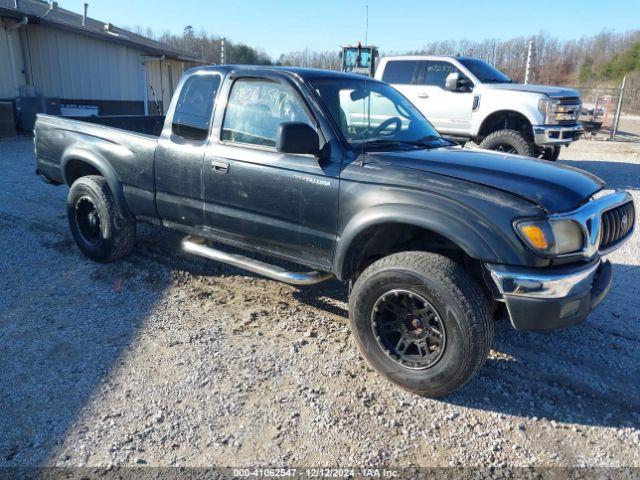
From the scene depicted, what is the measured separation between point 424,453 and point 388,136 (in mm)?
2254

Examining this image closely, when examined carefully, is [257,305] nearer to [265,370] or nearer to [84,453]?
[265,370]

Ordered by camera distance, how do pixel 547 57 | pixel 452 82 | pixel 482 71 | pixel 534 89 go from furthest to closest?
pixel 547 57 < pixel 482 71 < pixel 452 82 < pixel 534 89

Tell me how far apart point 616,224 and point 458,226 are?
1169 mm

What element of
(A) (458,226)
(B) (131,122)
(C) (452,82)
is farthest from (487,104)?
(A) (458,226)

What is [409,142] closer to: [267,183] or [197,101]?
[267,183]

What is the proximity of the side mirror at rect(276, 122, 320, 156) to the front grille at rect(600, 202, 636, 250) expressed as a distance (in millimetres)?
1860

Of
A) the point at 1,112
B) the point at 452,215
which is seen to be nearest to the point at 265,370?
the point at 452,215

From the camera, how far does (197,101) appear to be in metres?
4.18

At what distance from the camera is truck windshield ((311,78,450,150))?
3.62 meters

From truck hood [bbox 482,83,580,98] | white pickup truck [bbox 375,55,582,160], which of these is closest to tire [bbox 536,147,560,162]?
white pickup truck [bbox 375,55,582,160]

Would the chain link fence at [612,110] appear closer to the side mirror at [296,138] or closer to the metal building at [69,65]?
the side mirror at [296,138]

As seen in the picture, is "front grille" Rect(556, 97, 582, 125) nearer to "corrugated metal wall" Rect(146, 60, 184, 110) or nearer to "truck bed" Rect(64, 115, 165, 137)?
"truck bed" Rect(64, 115, 165, 137)

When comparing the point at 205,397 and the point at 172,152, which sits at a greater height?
the point at 172,152

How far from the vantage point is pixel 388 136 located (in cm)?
384
